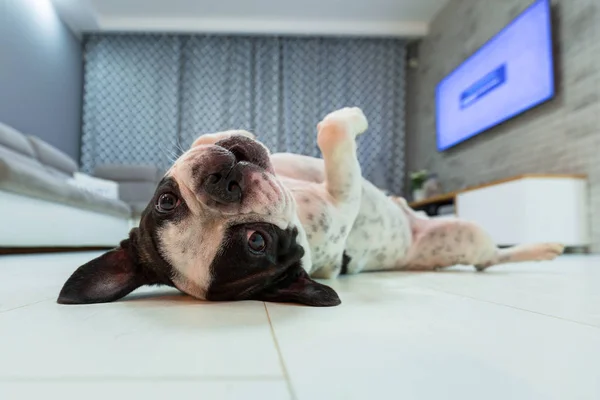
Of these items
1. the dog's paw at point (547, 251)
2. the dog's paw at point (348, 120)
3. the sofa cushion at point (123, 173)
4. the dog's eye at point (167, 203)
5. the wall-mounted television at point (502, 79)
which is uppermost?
the wall-mounted television at point (502, 79)

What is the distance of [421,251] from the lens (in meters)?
2.00

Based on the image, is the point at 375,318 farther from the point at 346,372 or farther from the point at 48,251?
the point at 48,251

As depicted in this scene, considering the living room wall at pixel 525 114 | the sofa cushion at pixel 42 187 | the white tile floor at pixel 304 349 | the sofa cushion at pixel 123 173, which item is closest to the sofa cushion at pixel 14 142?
the sofa cushion at pixel 42 187

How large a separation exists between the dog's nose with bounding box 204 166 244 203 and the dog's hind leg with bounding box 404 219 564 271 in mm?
1166

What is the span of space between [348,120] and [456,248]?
870mm

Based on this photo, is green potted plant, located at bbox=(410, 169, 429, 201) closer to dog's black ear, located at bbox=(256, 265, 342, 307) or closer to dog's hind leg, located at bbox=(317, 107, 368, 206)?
dog's hind leg, located at bbox=(317, 107, 368, 206)

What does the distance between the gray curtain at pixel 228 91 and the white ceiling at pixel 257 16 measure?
0.90 feet

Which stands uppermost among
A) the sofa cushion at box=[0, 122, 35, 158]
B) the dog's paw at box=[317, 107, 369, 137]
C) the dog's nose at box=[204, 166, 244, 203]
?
the sofa cushion at box=[0, 122, 35, 158]

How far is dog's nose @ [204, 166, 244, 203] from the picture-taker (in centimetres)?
101

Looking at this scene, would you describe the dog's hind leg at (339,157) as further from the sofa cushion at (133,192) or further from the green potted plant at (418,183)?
the sofa cushion at (133,192)

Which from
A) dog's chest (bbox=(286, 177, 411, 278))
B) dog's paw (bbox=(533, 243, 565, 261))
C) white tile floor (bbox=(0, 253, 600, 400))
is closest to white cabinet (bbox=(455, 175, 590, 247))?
dog's paw (bbox=(533, 243, 565, 261))

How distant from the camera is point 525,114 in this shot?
14.5 ft

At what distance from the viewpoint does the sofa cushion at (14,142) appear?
14.4ft

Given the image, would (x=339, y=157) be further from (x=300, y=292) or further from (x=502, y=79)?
(x=502, y=79)
